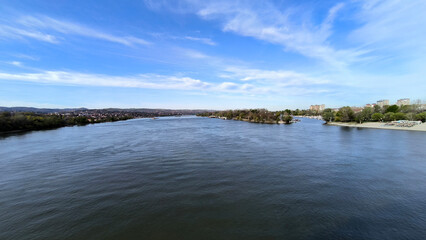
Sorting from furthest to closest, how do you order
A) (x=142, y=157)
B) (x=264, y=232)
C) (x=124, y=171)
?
(x=142, y=157)
(x=124, y=171)
(x=264, y=232)

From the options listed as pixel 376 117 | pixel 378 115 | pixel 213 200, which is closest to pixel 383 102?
pixel 376 117

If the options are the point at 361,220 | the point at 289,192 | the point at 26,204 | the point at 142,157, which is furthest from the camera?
the point at 142,157

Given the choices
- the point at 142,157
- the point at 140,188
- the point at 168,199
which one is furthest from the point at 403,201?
the point at 142,157

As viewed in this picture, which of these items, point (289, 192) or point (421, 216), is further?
point (289, 192)

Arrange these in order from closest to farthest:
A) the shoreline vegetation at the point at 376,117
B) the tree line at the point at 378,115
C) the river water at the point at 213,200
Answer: the river water at the point at 213,200 < the shoreline vegetation at the point at 376,117 < the tree line at the point at 378,115

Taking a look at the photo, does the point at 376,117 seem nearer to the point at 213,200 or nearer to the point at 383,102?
the point at 213,200

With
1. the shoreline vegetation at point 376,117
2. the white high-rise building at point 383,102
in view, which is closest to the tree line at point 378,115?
the shoreline vegetation at point 376,117

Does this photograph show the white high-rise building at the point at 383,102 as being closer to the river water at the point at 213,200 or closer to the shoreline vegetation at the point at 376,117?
the shoreline vegetation at the point at 376,117

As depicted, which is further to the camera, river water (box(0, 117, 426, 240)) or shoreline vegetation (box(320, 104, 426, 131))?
shoreline vegetation (box(320, 104, 426, 131))

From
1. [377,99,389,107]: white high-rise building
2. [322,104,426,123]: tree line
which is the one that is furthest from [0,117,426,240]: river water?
[377,99,389,107]: white high-rise building

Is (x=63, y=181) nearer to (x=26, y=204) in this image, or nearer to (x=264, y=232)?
(x=26, y=204)

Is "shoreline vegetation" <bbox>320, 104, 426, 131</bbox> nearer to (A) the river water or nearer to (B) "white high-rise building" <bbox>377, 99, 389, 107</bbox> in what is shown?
(A) the river water
